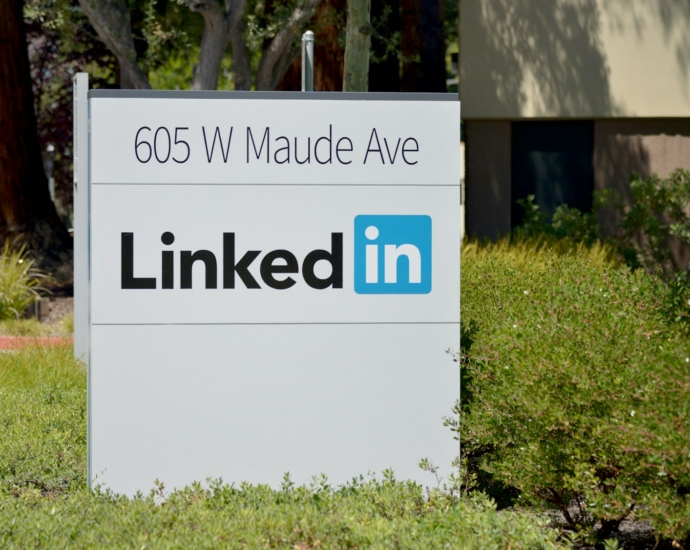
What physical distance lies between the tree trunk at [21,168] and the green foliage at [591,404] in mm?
12653

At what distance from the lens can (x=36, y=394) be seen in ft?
25.5

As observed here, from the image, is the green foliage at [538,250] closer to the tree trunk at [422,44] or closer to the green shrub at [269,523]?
the tree trunk at [422,44]

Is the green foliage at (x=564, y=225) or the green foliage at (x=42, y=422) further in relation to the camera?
the green foliage at (x=564, y=225)

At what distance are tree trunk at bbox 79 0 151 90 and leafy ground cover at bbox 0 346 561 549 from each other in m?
8.72

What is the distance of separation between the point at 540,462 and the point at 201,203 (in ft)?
6.63

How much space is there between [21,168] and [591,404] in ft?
46.3

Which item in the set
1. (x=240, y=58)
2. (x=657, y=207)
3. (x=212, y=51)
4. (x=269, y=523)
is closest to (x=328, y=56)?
(x=240, y=58)

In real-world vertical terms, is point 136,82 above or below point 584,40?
below

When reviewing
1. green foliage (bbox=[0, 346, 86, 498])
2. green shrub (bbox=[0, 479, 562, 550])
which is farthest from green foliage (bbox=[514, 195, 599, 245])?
green shrub (bbox=[0, 479, 562, 550])

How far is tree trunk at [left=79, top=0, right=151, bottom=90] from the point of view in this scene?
44.9 feet

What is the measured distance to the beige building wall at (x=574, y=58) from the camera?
16.0 m

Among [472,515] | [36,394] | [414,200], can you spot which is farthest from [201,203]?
[36,394]

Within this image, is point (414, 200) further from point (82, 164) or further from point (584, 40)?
point (584, 40)

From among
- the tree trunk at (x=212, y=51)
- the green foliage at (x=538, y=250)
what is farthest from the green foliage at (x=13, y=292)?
the green foliage at (x=538, y=250)
